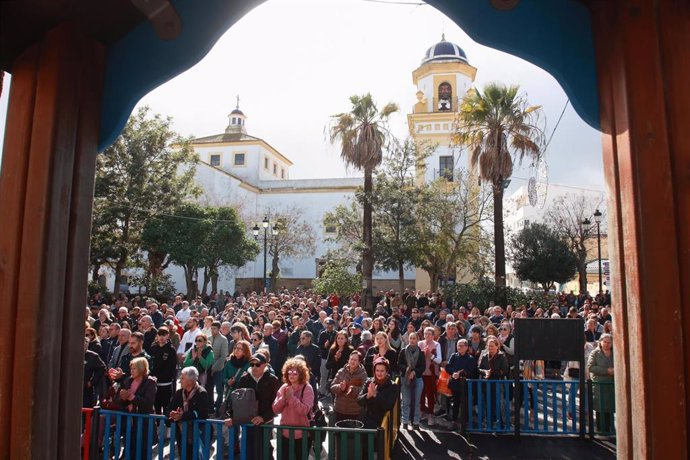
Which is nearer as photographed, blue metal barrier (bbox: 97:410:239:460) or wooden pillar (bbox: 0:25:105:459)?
wooden pillar (bbox: 0:25:105:459)

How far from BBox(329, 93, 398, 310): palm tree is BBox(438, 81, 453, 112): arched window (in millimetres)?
17892

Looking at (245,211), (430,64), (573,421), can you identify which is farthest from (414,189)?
(245,211)

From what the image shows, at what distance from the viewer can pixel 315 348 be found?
988cm

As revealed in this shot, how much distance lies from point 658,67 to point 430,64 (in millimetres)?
40787

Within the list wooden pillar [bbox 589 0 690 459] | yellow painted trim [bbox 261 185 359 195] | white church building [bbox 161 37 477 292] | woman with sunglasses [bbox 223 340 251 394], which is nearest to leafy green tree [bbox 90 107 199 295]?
white church building [bbox 161 37 477 292]

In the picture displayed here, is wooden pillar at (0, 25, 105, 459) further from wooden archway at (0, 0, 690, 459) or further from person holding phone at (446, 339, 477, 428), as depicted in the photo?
person holding phone at (446, 339, 477, 428)

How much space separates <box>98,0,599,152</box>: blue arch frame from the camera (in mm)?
2293

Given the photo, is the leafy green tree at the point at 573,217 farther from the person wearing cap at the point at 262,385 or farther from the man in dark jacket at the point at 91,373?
the man in dark jacket at the point at 91,373

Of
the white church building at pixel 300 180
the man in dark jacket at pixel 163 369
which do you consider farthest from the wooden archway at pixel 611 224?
the white church building at pixel 300 180

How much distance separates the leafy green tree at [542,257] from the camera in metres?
31.4

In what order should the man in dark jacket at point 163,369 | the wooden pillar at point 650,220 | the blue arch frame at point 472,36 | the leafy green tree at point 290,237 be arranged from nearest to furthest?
the wooden pillar at point 650,220, the blue arch frame at point 472,36, the man in dark jacket at point 163,369, the leafy green tree at point 290,237

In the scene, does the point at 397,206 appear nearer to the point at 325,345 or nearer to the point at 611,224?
the point at 325,345

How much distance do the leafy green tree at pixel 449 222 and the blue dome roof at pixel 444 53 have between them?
524 inches

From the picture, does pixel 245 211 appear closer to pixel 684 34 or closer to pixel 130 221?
pixel 130 221
